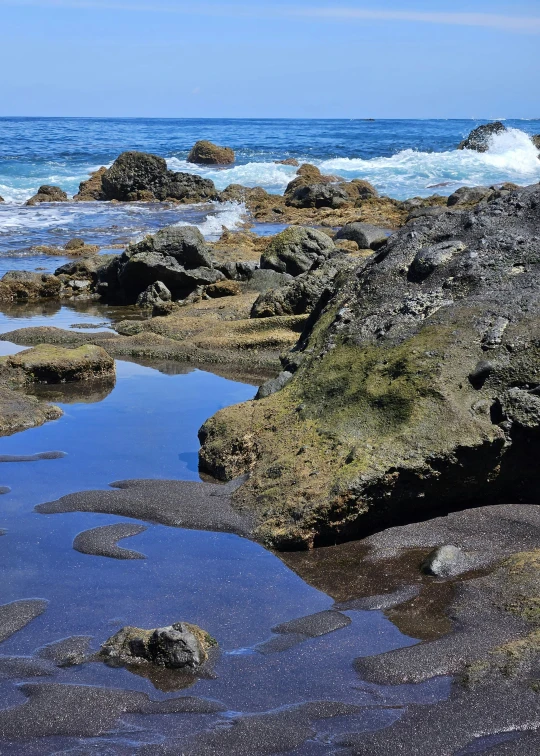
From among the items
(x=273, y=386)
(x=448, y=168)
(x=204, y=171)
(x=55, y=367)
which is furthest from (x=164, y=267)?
(x=448, y=168)

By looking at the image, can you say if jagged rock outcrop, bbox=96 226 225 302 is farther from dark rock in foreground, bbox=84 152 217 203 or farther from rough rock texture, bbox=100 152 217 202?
rough rock texture, bbox=100 152 217 202

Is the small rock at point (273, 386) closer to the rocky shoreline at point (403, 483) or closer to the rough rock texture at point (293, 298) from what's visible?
the rocky shoreline at point (403, 483)

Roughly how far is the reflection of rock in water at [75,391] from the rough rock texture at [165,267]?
16.3ft

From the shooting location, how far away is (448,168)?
132 ft

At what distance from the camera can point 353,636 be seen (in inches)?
139

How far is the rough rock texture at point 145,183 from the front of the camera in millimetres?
29047

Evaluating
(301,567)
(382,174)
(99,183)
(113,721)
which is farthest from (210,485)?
(382,174)

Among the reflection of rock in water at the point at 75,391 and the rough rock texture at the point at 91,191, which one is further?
the rough rock texture at the point at 91,191

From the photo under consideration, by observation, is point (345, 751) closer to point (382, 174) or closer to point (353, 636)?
point (353, 636)

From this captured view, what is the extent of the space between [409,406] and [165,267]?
8.40 m

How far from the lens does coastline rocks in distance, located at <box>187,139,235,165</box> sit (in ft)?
141

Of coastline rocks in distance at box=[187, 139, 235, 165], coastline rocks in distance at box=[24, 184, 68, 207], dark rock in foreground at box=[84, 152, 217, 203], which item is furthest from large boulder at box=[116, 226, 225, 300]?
coastline rocks in distance at box=[187, 139, 235, 165]

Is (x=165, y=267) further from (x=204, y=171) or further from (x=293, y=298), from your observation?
(x=204, y=171)

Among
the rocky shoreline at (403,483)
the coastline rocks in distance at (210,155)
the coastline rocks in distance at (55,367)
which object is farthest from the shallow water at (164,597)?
the coastline rocks in distance at (210,155)
